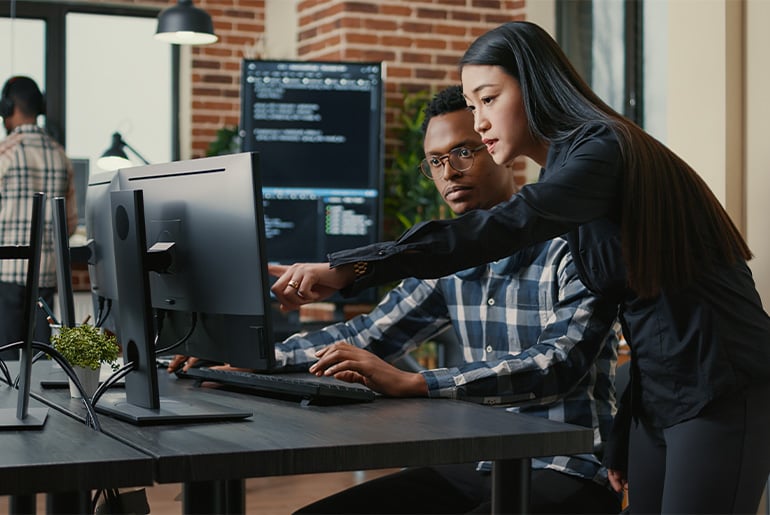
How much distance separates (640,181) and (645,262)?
0.13 meters

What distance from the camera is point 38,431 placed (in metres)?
1.58

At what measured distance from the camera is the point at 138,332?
1.70 metres

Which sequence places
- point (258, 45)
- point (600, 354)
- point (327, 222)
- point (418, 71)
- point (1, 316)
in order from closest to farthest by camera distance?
point (600, 354) → point (1, 316) → point (327, 222) → point (418, 71) → point (258, 45)

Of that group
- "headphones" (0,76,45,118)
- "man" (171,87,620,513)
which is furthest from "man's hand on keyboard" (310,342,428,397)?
"headphones" (0,76,45,118)

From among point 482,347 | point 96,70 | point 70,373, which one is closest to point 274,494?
point 482,347

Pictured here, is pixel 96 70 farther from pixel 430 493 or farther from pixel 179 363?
pixel 430 493

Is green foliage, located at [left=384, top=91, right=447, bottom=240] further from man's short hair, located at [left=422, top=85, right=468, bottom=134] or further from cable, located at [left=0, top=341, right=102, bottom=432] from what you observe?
cable, located at [left=0, top=341, right=102, bottom=432]

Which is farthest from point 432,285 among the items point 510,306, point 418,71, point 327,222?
point 418,71

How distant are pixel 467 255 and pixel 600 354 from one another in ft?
2.12

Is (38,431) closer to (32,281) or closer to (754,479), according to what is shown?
(32,281)

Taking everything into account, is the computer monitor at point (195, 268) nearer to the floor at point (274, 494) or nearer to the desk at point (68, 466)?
the desk at point (68, 466)

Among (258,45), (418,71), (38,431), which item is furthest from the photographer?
(258,45)

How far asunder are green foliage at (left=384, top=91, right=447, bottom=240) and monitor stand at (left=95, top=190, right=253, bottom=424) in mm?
3457

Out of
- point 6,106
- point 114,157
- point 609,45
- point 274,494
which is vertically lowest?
point 274,494
